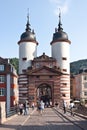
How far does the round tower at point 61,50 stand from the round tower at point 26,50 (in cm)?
514

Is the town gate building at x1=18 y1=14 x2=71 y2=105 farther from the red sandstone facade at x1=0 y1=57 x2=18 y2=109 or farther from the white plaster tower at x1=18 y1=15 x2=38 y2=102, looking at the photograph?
the red sandstone facade at x1=0 y1=57 x2=18 y2=109

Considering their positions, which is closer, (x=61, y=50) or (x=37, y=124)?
(x=37, y=124)

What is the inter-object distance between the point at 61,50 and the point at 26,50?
28.9 ft

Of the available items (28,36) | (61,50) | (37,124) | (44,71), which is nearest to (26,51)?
(28,36)

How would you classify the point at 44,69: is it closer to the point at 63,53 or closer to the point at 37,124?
the point at 63,53

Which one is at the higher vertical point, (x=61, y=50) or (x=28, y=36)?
(x=28, y=36)

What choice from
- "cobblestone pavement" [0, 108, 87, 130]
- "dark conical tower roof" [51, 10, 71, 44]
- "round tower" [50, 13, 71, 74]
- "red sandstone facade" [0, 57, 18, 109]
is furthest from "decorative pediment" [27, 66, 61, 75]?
"cobblestone pavement" [0, 108, 87, 130]

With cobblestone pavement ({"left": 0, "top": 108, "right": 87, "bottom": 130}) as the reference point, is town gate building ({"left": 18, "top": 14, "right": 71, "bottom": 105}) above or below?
above

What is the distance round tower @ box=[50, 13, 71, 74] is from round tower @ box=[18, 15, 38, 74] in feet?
16.9

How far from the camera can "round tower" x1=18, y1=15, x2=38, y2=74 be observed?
279 ft

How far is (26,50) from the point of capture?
8562 cm

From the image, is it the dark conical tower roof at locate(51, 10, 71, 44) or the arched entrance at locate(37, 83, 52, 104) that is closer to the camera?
the dark conical tower roof at locate(51, 10, 71, 44)

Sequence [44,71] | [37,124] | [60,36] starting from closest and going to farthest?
[37,124], [44,71], [60,36]

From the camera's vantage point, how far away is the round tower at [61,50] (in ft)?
280
